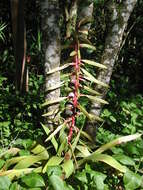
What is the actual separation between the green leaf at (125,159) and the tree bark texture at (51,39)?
0.62 meters

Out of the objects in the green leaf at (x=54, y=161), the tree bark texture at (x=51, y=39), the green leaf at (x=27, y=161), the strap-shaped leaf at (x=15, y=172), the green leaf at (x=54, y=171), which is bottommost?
the strap-shaped leaf at (x=15, y=172)

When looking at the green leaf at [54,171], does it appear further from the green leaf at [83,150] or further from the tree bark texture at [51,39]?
the tree bark texture at [51,39]

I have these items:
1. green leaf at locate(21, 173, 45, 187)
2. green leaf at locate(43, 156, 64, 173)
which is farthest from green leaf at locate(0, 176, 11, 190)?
green leaf at locate(43, 156, 64, 173)

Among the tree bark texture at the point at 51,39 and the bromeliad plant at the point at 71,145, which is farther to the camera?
the tree bark texture at the point at 51,39

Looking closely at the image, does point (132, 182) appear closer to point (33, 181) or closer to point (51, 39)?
point (33, 181)

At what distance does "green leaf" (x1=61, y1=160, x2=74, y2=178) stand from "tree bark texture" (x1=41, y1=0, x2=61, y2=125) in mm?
506

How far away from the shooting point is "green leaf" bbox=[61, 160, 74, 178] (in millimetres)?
2265

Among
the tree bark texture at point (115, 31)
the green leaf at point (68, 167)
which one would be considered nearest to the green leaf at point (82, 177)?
the green leaf at point (68, 167)

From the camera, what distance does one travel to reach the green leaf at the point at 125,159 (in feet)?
7.48

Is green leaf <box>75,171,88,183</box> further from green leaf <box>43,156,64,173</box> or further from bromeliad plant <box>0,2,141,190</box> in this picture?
green leaf <box>43,156,64,173</box>

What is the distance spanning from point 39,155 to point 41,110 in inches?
61.3

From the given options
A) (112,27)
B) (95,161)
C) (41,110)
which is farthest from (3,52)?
(95,161)

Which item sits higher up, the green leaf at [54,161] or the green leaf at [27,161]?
the green leaf at [54,161]

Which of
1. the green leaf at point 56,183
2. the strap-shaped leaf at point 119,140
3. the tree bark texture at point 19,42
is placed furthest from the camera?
the tree bark texture at point 19,42
